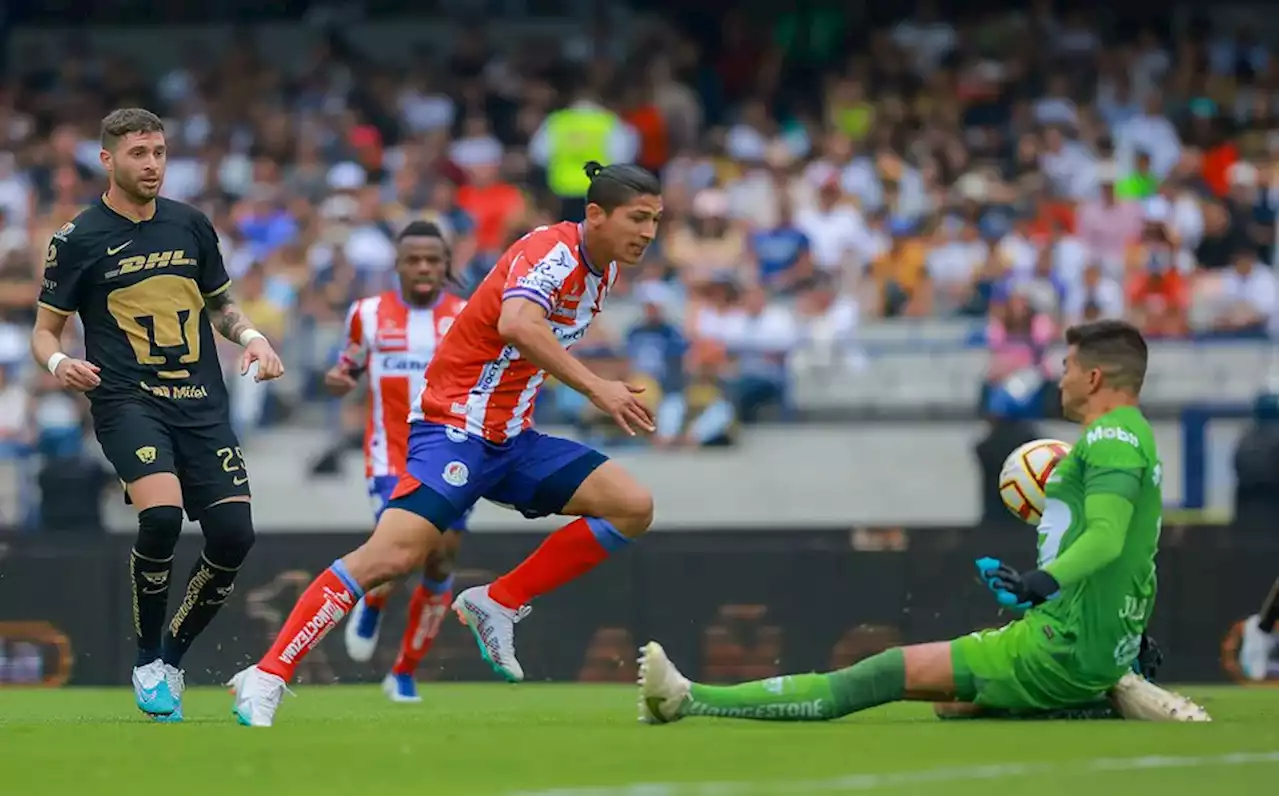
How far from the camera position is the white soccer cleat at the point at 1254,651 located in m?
13.5

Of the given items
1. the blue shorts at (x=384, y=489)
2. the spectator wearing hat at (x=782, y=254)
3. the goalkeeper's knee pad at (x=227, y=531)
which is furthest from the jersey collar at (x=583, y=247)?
the spectator wearing hat at (x=782, y=254)

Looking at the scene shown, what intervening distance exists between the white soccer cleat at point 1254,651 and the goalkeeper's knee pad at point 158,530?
276 inches

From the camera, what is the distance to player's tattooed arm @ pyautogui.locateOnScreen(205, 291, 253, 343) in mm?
9523

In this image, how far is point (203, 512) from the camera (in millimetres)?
9422

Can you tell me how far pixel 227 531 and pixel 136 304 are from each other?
1010 mm

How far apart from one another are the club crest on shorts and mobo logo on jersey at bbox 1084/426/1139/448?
2.46 meters

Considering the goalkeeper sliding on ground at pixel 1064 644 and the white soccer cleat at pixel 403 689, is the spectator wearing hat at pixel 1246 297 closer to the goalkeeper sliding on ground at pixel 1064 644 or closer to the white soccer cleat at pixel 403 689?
the white soccer cleat at pixel 403 689

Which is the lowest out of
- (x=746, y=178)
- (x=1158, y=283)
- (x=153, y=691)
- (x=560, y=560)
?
(x=153, y=691)

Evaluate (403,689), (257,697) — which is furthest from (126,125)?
(403,689)

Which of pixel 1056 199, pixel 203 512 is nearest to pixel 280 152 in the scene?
pixel 1056 199

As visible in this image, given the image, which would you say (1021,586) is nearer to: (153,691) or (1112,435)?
(1112,435)

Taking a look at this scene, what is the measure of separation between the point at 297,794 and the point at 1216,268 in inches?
556

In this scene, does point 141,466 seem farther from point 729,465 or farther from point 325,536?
point 729,465

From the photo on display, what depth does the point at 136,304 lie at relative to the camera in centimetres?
928
